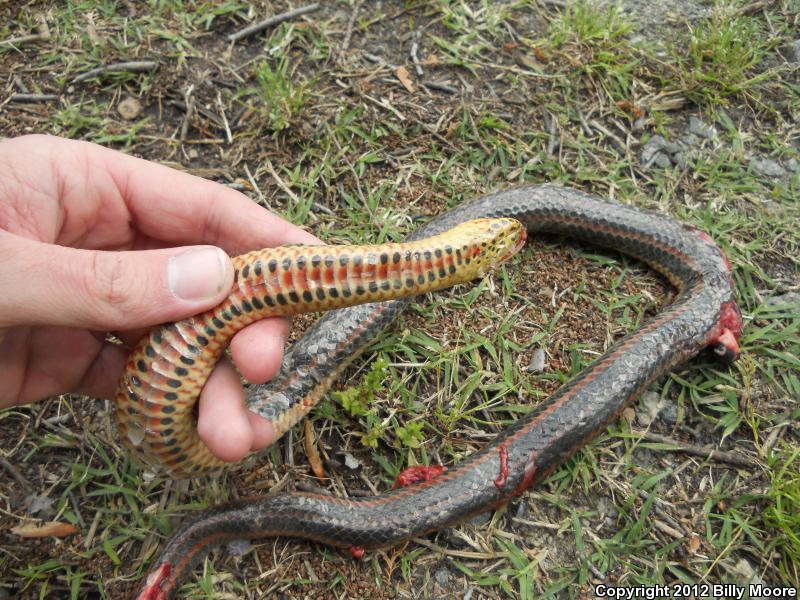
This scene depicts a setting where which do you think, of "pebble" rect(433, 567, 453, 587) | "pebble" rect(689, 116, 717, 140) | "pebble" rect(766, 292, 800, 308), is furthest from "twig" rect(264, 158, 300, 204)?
"pebble" rect(766, 292, 800, 308)

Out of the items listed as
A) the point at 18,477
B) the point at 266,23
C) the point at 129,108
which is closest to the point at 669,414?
the point at 18,477

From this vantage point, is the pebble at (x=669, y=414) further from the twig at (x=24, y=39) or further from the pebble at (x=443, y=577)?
the twig at (x=24, y=39)

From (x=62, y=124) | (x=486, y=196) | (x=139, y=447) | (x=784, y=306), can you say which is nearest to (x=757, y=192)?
(x=784, y=306)

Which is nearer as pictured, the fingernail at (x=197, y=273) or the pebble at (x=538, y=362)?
the fingernail at (x=197, y=273)

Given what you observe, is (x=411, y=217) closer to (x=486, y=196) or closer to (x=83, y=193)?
(x=486, y=196)

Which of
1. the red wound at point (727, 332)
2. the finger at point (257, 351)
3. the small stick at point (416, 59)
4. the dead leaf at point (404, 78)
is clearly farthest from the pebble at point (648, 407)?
the small stick at point (416, 59)

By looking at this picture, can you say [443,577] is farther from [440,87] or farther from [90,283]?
[440,87]
